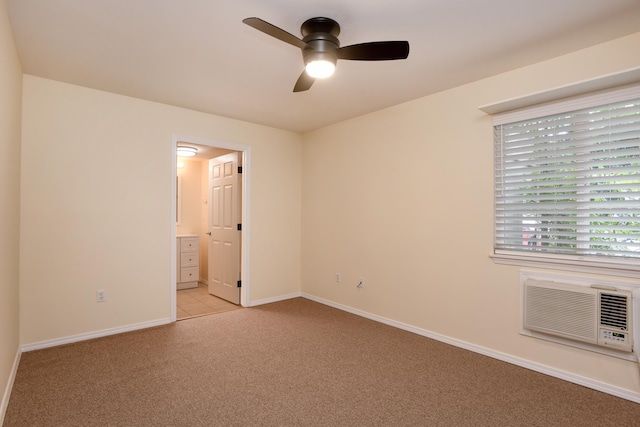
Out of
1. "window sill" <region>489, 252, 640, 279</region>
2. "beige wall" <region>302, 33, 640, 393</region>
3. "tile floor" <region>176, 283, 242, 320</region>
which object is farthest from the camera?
"tile floor" <region>176, 283, 242, 320</region>

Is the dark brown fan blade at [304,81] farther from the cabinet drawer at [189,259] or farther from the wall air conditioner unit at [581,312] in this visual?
the cabinet drawer at [189,259]

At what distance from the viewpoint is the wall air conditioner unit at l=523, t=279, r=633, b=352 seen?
2.27m

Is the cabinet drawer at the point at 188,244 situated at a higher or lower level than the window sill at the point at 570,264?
lower

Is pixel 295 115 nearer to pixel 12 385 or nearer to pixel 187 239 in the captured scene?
pixel 187 239

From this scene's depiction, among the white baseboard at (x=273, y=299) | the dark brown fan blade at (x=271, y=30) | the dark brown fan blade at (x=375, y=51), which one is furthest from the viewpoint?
the white baseboard at (x=273, y=299)

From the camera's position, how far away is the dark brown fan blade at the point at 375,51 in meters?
1.92

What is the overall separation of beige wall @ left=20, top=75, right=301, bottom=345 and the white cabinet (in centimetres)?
188

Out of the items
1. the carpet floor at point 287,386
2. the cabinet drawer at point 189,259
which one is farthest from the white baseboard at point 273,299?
the cabinet drawer at point 189,259

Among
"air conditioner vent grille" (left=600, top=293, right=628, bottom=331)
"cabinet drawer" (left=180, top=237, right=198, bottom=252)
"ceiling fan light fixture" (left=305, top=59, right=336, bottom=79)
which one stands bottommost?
"air conditioner vent grille" (left=600, top=293, right=628, bottom=331)

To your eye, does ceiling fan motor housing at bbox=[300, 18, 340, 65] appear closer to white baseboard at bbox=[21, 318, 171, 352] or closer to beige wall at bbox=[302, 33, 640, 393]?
beige wall at bbox=[302, 33, 640, 393]

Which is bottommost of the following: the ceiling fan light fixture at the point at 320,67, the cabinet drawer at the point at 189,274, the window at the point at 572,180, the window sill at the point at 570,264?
the cabinet drawer at the point at 189,274

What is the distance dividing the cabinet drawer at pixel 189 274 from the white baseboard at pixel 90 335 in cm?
191

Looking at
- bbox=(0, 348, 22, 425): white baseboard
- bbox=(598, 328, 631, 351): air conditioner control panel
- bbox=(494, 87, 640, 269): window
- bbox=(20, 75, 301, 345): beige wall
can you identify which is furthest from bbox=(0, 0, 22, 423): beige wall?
bbox=(598, 328, 631, 351): air conditioner control panel

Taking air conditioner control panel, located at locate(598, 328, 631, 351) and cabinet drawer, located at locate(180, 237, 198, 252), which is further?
cabinet drawer, located at locate(180, 237, 198, 252)
